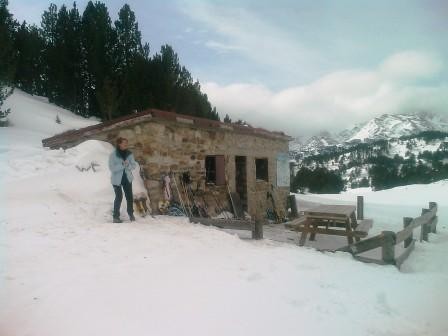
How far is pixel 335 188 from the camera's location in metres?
37.3

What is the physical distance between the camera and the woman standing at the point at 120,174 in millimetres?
6465

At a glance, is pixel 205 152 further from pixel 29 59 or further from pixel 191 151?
pixel 29 59

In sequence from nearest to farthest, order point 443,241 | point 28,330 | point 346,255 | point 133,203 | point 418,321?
point 28,330, point 418,321, point 346,255, point 133,203, point 443,241

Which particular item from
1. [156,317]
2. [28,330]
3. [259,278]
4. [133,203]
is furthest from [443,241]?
[28,330]

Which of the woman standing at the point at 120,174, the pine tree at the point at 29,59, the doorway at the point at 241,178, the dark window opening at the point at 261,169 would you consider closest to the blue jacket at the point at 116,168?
the woman standing at the point at 120,174

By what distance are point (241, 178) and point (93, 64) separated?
31.0ft

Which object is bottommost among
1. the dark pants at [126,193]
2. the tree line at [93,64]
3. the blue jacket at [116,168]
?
the dark pants at [126,193]

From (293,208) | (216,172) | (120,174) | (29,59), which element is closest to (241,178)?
(216,172)

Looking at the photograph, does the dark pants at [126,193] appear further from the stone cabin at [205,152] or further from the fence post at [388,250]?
the fence post at [388,250]

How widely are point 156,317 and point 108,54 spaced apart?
15510mm

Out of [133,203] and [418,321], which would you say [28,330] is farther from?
[133,203]

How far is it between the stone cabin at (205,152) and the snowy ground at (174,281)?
1.41 metres

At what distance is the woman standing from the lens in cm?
646

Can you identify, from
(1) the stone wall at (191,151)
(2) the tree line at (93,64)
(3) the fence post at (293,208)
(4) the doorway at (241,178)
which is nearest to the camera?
(1) the stone wall at (191,151)
